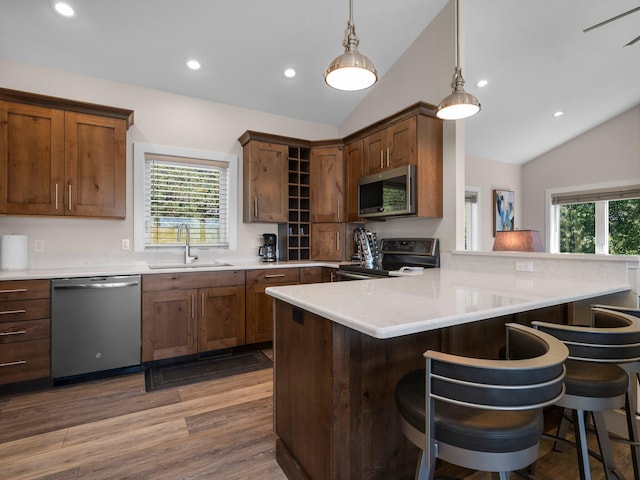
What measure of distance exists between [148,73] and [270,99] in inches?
51.9

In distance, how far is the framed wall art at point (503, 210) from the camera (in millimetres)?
5562

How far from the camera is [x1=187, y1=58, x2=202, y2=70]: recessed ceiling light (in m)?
3.31

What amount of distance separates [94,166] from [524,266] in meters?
3.63

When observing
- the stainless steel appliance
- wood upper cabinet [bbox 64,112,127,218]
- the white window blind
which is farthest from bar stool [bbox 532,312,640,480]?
the white window blind

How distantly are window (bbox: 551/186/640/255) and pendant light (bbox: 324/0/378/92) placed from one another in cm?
511

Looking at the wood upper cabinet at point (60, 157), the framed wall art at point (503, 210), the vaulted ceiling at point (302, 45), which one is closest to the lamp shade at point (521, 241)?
the vaulted ceiling at point (302, 45)

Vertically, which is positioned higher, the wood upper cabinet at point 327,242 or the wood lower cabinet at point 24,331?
the wood upper cabinet at point 327,242

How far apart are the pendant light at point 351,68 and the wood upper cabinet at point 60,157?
7.29ft

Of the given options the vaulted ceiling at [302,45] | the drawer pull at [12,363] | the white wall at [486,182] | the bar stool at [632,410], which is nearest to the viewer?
the bar stool at [632,410]

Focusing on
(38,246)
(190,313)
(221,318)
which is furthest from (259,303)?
(38,246)

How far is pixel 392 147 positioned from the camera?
11.1ft

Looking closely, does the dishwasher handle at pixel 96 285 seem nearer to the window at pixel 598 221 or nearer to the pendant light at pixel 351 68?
the pendant light at pixel 351 68

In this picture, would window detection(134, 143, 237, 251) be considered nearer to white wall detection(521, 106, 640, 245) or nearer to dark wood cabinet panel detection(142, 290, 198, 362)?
dark wood cabinet panel detection(142, 290, 198, 362)

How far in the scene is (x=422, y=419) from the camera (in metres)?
1.04
